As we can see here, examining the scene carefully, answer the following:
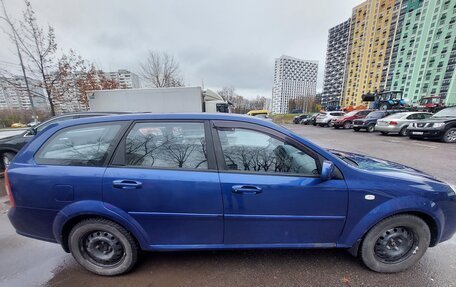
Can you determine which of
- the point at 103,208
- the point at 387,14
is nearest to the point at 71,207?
the point at 103,208

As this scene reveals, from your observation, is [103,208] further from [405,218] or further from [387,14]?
[387,14]

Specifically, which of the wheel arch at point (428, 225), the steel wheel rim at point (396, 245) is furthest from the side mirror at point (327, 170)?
the steel wheel rim at point (396, 245)

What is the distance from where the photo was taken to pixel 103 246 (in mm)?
2051

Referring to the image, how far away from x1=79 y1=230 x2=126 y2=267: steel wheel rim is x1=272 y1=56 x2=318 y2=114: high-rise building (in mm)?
116296

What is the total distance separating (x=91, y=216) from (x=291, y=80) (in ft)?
414

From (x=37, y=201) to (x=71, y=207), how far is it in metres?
0.38

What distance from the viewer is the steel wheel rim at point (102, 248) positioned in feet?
6.55

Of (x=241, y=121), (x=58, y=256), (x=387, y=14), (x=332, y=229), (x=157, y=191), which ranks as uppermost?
(x=387, y=14)

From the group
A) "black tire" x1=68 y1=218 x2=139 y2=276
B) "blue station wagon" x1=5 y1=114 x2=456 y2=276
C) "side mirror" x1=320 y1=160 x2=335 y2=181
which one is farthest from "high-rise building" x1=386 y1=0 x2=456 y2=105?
"black tire" x1=68 y1=218 x2=139 y2=276

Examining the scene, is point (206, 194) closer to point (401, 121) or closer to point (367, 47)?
point (401, 121)

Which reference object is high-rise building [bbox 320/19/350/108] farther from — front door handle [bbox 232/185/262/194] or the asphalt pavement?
front door handle [bbox 232/185/262/194]

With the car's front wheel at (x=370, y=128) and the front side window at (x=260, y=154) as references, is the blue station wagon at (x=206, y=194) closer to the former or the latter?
the front side window at (x=260, y=154)

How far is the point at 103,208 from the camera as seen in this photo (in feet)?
5.98

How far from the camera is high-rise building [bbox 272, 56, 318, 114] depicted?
375 ft
